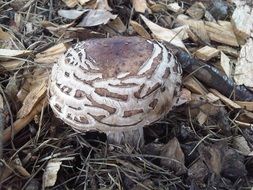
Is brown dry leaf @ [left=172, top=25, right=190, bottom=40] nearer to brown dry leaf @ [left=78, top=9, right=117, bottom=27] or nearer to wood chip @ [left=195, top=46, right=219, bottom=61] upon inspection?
wood chip @ [left=195, top=46, right=219, bottom=61]

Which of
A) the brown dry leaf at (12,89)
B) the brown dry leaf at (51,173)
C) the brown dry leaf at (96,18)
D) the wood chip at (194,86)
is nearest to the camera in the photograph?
the brown dry leaf at (51,173)

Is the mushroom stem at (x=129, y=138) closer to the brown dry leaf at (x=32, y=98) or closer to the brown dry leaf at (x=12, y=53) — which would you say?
the brown dry leaf at (x=32, y=98)

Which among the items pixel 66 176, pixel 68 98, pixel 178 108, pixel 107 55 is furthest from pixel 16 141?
pixel 178 108

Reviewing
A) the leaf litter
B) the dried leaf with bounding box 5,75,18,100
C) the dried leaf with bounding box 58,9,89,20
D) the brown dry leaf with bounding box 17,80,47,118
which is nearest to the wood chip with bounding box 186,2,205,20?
the leaf litter

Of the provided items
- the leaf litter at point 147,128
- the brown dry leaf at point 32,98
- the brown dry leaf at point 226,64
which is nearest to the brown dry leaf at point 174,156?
the leaf litter at point 147,128

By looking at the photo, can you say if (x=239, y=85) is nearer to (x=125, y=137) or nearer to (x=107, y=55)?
(x=125, y=137)
